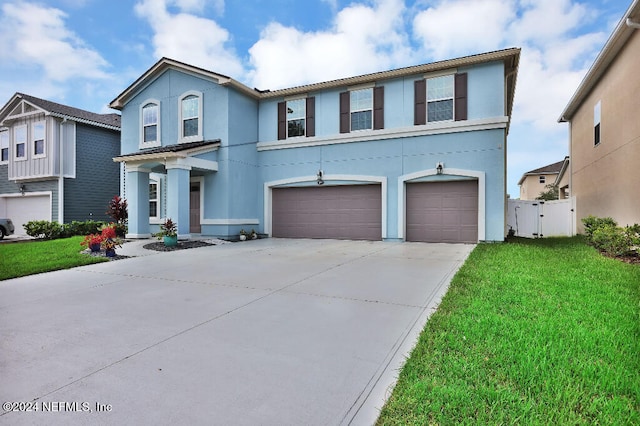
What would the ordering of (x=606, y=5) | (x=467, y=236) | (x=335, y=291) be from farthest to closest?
(x=467, y=236) < (x=606, y=5) < (x=335, y=291)

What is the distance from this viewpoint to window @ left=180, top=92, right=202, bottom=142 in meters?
13.0

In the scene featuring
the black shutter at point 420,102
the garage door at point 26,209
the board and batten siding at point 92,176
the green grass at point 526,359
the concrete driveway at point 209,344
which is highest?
the black shutter at point 420,102

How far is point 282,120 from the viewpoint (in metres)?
13.6

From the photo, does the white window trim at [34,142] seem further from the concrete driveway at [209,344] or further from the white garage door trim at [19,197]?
the concrete driveway at [209,344]

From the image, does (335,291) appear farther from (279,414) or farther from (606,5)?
(606,5)

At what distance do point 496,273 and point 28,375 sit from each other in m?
6.17

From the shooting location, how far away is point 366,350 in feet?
9.57

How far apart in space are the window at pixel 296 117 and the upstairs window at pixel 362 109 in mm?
1653

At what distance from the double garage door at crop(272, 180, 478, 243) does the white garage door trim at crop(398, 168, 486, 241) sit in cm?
23

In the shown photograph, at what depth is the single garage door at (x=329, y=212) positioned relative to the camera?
40.9ft

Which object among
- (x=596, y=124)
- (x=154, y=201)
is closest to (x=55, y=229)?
(x=154, y=201)

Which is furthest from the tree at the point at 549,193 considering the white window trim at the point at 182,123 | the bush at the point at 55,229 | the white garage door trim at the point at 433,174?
the bush at the point at 55,229

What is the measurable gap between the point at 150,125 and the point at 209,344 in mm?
13504

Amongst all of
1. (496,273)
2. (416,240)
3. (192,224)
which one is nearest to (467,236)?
(416,240)
